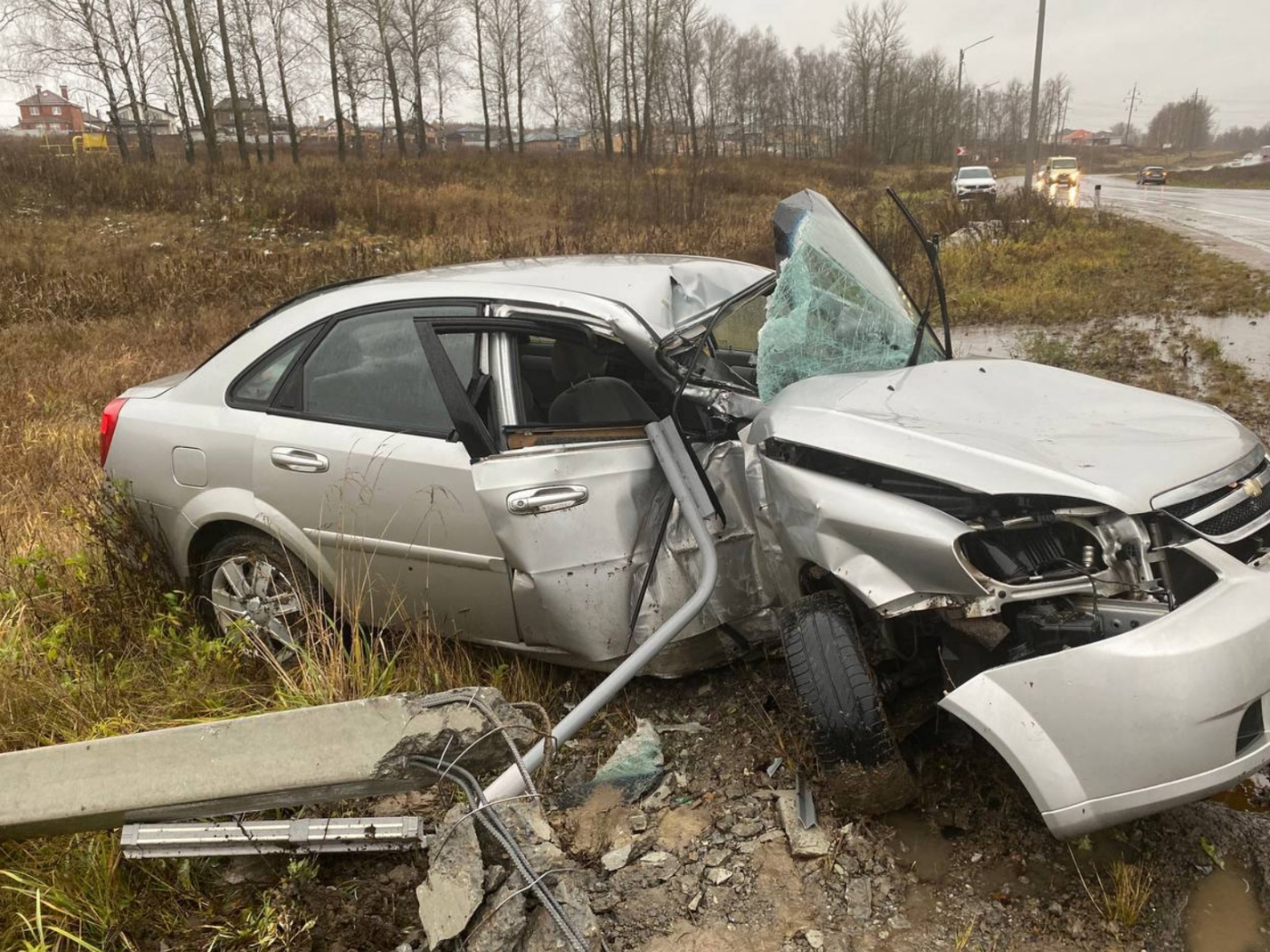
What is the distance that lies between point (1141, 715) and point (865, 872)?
0.89 metres

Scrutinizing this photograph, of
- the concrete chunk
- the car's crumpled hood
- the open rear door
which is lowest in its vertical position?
the concrete chunk

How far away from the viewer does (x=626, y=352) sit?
3270 mm

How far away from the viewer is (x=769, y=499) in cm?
275

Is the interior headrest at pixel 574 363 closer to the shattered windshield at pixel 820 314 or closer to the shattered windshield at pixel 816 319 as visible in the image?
the shattered windshield at pixel 816 319

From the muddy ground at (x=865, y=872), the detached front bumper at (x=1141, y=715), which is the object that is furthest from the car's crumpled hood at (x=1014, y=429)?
the muddy ground at (x=865, y=872)

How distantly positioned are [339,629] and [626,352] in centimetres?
149

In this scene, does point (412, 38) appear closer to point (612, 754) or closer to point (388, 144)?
point (388, 144)

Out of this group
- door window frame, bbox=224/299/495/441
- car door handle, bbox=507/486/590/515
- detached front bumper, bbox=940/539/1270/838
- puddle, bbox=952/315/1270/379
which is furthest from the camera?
puddle, bbox=952/315/1270/379

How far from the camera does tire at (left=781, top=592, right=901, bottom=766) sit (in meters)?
2.39

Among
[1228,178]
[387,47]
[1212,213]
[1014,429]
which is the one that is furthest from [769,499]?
[1228,178]

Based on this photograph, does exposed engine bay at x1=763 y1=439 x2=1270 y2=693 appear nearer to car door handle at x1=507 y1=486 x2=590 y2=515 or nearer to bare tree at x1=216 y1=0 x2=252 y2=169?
car door handle at x1=507 y1=486 x2=590 y2=515

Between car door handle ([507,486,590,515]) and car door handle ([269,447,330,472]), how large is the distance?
83 centimetres

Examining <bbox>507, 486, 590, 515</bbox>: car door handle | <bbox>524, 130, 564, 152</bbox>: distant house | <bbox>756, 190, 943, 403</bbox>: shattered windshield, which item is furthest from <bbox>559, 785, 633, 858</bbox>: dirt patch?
<bbox>524, 130, 564, 152</bbox>: distant house

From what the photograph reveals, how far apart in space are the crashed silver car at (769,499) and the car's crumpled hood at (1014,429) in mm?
12
